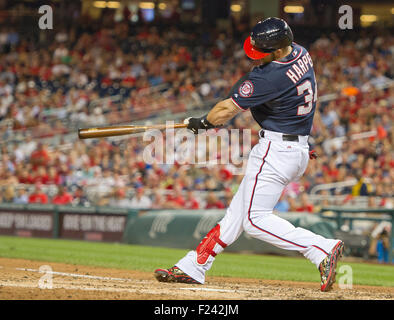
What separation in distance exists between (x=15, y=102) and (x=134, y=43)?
5448 mm

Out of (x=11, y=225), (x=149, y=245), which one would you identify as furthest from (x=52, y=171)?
(x=149, y=245)

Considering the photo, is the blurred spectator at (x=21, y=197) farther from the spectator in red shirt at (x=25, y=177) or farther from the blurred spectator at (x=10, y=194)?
the spectator in red shirt at (x=25, y=177)

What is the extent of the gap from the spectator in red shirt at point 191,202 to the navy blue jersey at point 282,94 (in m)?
9.38

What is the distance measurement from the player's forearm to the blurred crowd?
8.63m

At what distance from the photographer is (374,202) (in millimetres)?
14055

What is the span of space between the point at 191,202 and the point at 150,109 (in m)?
6.11

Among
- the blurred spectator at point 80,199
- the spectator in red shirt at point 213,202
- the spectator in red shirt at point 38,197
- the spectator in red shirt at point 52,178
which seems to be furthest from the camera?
the spectator in red shirt at point 52,178

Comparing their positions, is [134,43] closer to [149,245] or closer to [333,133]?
[333,133]

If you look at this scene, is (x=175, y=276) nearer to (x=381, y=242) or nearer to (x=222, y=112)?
(x=222, y=112)

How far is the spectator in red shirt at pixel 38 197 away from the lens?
1733 cm

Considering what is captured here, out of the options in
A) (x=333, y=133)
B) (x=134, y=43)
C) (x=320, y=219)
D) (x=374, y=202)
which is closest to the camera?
(x=320, y=219)

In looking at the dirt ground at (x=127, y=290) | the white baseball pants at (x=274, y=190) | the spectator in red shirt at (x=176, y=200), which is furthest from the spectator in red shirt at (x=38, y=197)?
the white baseball pants at (x=274, y=190)

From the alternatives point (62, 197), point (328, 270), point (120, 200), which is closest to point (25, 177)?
point (62, 197)

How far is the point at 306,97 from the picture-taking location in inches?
233
